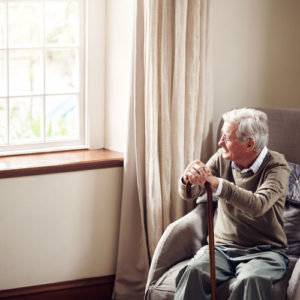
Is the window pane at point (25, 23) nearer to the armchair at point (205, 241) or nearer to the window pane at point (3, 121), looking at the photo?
the window pane at point (3, 121)

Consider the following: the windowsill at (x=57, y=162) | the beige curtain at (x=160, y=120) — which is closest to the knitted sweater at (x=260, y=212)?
the beige curtain at (x=160, y=120)

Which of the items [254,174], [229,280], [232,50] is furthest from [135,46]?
[229,280]

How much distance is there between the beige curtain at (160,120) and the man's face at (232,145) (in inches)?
20.4

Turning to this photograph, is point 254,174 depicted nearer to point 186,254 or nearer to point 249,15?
point 186,254

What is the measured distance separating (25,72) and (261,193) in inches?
58.5

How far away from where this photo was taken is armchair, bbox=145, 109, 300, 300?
2.83 m

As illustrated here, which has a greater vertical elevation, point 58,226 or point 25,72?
point 25,72

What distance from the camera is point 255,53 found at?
3830mm

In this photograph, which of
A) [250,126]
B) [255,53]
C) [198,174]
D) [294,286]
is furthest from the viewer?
[255,53]

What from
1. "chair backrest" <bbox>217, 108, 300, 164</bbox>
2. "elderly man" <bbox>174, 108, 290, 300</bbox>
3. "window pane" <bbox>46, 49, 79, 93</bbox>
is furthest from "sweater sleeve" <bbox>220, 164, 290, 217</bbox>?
"window pane" <bbox>46, 49, 79, 93</bbox>

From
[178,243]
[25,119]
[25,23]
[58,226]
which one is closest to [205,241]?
[178,243]

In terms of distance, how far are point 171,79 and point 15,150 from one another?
945 mm

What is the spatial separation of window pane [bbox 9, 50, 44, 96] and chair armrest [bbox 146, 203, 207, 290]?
112cm

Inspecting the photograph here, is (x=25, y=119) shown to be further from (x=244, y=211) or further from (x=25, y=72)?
(x=244, y=211)
